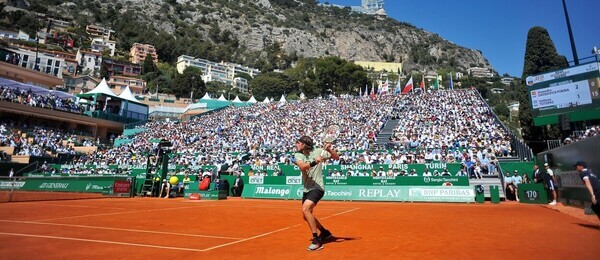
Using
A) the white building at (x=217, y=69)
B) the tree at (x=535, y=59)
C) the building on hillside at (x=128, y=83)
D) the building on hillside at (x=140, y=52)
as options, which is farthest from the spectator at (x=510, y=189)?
the white building at (x=217, y=69)

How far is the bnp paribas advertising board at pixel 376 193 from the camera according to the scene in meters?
18.8

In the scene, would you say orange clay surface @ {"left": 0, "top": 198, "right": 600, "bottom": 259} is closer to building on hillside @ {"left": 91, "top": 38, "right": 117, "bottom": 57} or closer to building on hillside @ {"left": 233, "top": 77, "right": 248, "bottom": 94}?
building on hillside @ {"left": 91, "top": 38, "right": 117, "bottom": 57}

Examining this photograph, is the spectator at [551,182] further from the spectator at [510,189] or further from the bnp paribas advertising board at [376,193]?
the bnp paribas advertising board at [376,193]

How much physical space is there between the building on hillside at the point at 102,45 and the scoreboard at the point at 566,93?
13342cm

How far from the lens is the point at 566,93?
1919 cm

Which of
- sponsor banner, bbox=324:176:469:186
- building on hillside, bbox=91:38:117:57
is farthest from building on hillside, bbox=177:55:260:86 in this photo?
sponsor banner, bbox=324:176:469:186

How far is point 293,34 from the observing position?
185 metres

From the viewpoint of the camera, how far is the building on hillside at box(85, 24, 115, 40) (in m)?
133

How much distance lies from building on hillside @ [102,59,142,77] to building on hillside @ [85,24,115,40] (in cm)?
2581

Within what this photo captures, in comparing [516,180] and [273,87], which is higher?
[273,87]

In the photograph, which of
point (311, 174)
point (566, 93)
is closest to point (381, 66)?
point (566, 93)

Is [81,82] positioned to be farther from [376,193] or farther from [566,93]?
[566,93]

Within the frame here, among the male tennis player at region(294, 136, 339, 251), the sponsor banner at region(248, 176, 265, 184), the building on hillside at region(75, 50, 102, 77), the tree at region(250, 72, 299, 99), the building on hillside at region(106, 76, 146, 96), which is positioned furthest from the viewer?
the tree at region(250, 72, 299, 99)

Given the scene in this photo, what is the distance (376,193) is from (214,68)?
454ft
